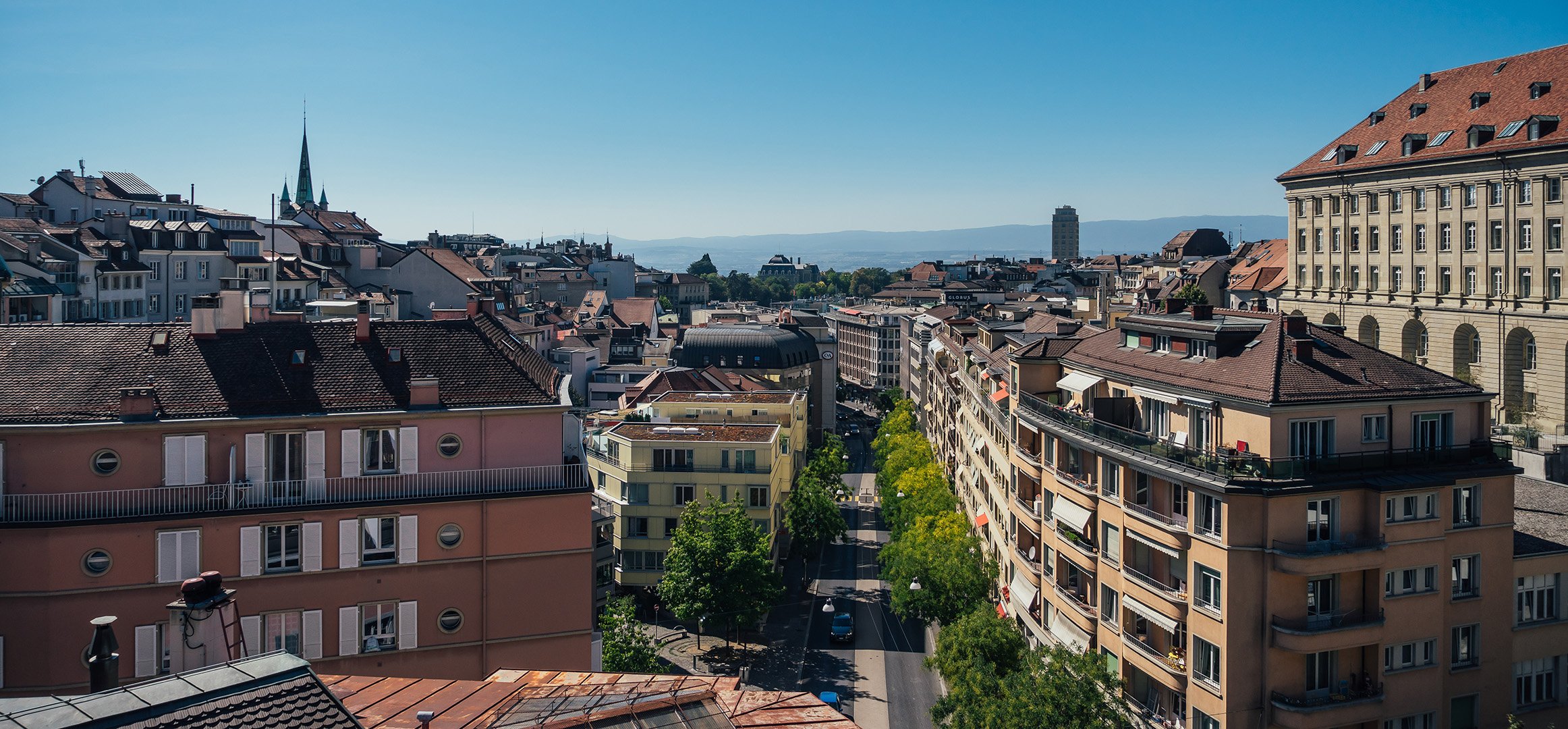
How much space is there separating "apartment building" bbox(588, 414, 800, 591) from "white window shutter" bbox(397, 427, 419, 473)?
1335 inches

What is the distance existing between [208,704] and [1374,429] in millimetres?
31139

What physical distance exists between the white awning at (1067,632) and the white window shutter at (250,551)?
Result: 25.0m

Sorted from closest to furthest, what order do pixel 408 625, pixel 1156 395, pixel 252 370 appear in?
pixel 408 625, pixel 252 370, pixel 1156 395

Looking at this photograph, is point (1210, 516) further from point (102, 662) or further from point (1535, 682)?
point (102, 662)

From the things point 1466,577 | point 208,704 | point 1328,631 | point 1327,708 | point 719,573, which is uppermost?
point 208,704

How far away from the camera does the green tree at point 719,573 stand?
55875 mm

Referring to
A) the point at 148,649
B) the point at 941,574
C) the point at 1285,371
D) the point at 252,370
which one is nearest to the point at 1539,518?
the point at 1285,371

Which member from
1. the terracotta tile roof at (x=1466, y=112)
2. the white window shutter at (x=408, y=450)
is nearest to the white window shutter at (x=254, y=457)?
the white window shutter at (x=408, y=450)

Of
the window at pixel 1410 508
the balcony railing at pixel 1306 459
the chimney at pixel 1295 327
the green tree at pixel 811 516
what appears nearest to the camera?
the balcony railing at pixel 1306 459

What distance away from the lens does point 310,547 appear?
92.6ft

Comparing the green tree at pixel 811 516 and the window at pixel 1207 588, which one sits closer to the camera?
the window at pixel 1207 588

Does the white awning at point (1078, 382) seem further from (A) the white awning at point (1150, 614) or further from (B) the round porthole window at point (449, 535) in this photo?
(B) the round porthole window at point (449, 535)

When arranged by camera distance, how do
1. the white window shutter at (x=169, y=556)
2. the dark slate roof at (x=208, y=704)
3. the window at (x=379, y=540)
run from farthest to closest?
1. the window at (x=379, y=540)
2. the white window shutter at (x=169, y=556)
3. the dark slate roof at (x=208, y=704)

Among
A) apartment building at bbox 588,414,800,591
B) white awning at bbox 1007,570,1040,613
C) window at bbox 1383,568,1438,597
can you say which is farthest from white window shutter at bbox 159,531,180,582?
apartment building at bbox 588,414,800,591
